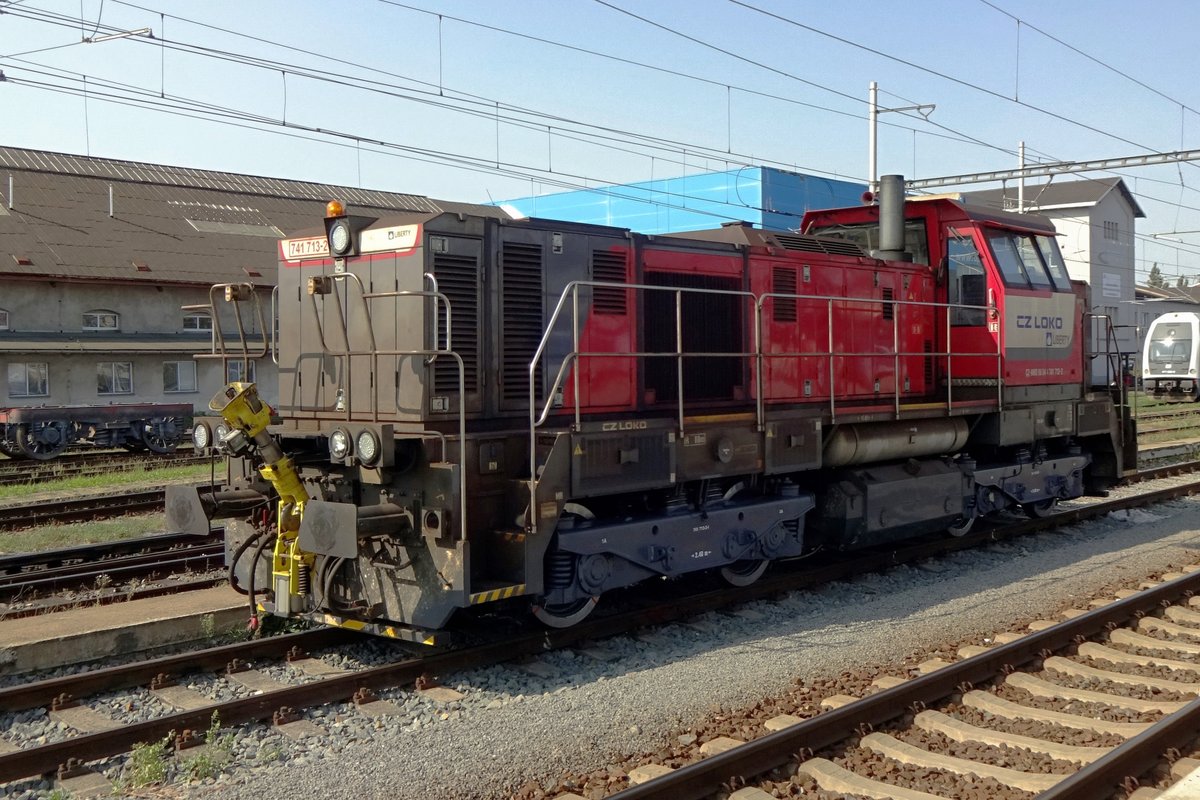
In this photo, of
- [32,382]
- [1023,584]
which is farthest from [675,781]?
[32,382]

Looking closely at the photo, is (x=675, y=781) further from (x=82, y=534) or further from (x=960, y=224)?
(x=82, y=534)

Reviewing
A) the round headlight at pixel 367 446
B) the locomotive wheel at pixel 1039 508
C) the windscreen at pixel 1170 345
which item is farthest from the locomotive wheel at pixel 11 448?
the windscreen at pixel 1170 345

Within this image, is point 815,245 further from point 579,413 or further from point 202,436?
point 202,436

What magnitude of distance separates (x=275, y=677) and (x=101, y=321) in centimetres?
2408

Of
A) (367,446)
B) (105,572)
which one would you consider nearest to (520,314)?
(367,446)

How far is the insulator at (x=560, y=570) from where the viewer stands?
23.8ft

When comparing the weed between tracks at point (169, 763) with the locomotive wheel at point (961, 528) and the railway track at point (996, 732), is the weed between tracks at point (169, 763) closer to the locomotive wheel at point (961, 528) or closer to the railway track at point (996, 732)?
the railway track at point (996, 732)

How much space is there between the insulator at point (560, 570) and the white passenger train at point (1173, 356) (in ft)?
125

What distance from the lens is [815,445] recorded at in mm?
9047

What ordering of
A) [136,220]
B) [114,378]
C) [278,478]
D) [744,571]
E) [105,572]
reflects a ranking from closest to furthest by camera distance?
[278,478], [744,571], [105,572], [114,378], [136,220]

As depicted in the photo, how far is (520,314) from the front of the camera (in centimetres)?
754

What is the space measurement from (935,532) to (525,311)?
6342 mm

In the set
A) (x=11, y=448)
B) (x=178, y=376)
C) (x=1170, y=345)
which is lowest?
(x=11, y=448)

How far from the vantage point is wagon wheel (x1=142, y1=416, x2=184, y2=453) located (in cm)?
2355
